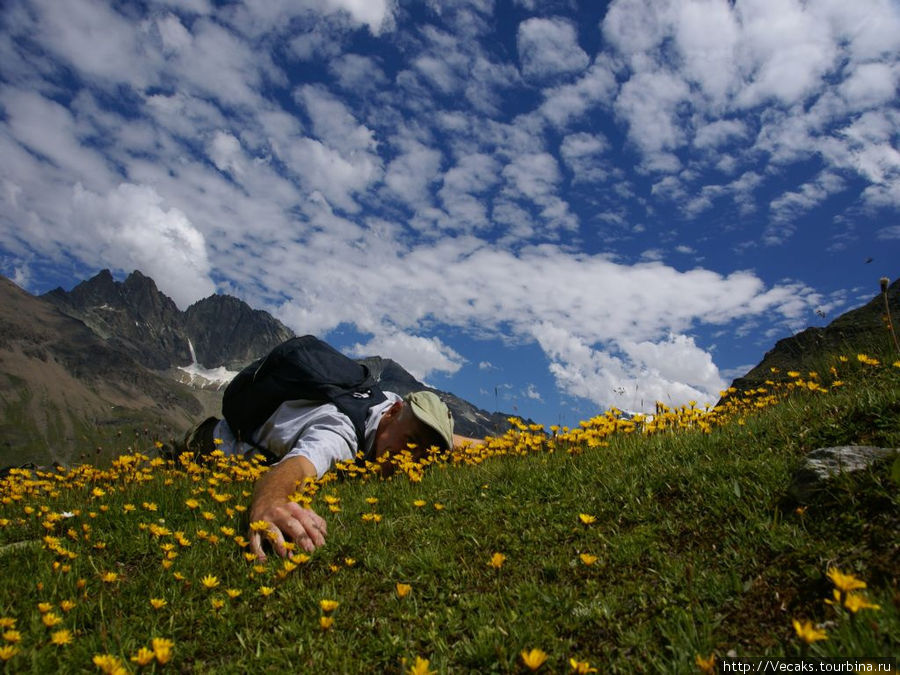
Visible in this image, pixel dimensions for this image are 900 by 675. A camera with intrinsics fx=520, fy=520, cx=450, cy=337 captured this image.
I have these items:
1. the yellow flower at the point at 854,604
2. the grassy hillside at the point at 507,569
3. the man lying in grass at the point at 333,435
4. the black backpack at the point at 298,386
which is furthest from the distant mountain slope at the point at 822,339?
the yellow flower at the point at 854,604

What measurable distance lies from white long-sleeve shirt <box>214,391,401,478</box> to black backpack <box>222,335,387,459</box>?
0.12 m

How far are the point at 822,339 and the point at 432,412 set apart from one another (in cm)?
1134

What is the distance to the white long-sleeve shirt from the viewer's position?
242 inches

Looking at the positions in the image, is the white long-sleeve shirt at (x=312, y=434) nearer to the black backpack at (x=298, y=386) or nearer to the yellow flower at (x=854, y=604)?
the black backpack at (x=298, y=386)

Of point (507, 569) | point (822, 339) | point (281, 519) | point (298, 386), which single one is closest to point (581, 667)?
point (507, 569)

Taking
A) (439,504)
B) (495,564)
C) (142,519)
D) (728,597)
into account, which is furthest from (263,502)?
(728,597)

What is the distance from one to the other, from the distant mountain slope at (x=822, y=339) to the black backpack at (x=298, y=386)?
755 cm

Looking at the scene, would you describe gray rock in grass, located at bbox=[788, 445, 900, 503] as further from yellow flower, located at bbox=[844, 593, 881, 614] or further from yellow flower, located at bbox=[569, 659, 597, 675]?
yellow flower, located at bbox=[569, 659, 597, 675]

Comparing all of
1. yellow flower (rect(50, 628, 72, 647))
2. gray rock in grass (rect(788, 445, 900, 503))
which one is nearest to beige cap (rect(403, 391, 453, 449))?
gray rock in grass (rect(788, 445, 900, 503))

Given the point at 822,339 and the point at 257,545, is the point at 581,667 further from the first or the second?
the point at 822,339

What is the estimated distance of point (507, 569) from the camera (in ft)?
12.0

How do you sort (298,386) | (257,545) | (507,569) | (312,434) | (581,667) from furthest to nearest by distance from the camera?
(298,386) → (312,434) → (257,545) → (507,569) → (581,667)

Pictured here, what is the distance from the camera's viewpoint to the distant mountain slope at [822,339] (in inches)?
427

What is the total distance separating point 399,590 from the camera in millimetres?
3209
